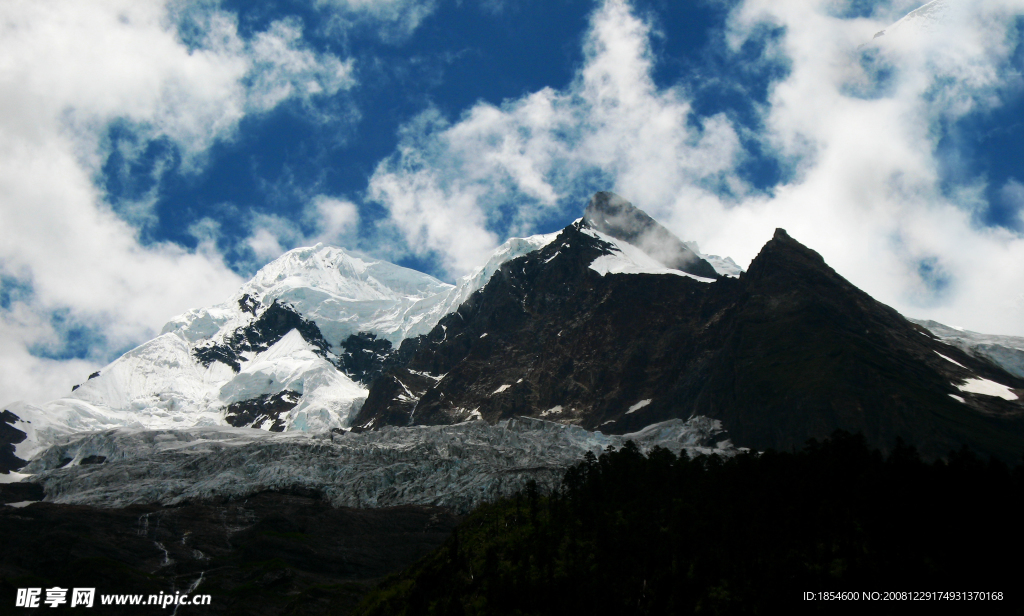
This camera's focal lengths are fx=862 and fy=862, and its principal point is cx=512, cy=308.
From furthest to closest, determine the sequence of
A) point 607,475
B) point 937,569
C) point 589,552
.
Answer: point 607,475 < point 589,552 < point 937,569

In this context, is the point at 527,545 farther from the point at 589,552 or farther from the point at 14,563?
the point at 14,563

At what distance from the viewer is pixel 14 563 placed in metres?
184

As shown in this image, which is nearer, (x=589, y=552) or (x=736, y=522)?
(x=736, y=522)

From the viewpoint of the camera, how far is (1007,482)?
89.6 meters

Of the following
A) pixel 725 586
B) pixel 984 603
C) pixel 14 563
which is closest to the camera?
pixel 984 603

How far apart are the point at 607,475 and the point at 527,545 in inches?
1074

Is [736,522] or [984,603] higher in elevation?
[736,522]

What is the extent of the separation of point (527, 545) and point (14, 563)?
132 meters

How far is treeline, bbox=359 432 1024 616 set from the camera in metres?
82.0

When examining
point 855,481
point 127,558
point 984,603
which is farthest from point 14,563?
point 984,603

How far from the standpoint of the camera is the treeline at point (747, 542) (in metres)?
82.0

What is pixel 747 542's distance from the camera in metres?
94.0

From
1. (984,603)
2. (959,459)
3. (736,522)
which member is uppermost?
(959,459)

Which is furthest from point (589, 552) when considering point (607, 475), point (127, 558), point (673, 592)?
point (127, 558)
